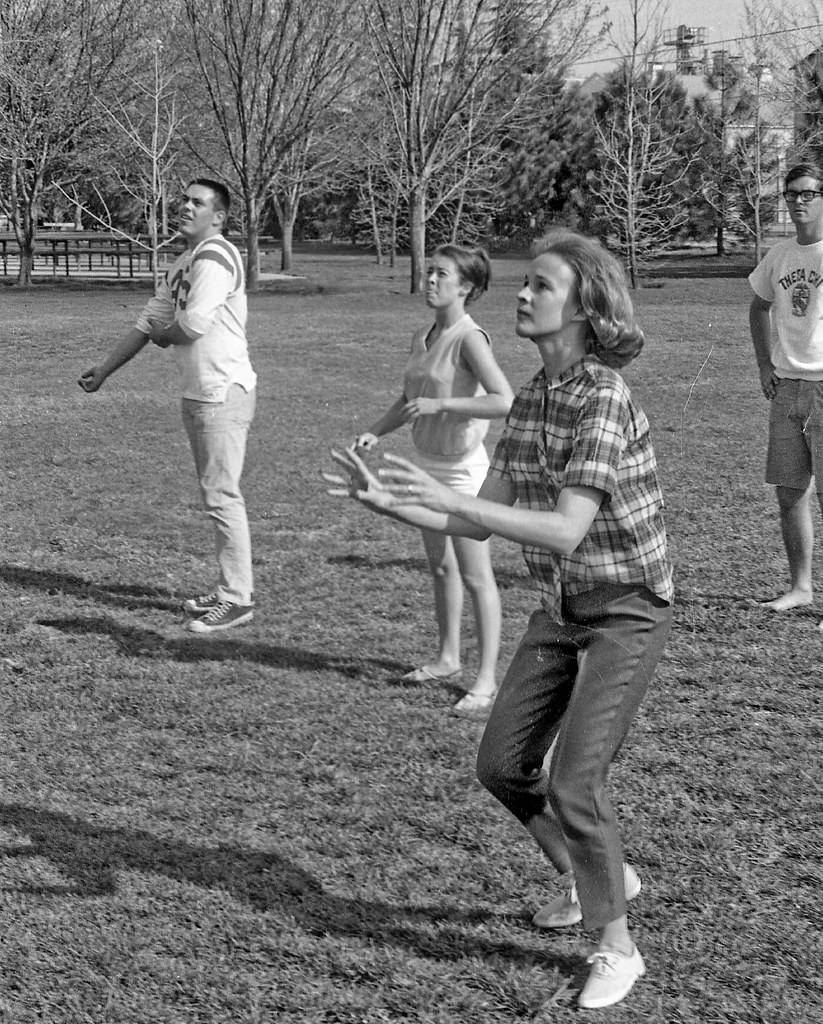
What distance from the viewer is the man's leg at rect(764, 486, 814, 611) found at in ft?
→ 21.2

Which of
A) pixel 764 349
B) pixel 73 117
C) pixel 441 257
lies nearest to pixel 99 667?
pixel 441 257

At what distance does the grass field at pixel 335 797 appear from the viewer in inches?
131

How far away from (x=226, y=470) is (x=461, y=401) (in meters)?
1.76

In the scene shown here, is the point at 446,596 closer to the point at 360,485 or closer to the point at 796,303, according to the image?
the point at 796,303

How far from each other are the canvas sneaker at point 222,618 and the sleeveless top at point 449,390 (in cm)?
163

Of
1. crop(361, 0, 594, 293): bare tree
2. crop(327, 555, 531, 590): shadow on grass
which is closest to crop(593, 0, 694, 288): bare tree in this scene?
crop(361, 0, 594, 293): bare tree

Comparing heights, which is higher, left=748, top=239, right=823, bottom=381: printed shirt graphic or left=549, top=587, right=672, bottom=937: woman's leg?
left=748, top=239, right=823, bottom=381: printed shirt graphic

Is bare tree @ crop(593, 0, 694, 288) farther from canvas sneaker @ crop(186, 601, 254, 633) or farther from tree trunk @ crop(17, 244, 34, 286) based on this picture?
canvas sneaker @ crop(186, 601, 254, 633)

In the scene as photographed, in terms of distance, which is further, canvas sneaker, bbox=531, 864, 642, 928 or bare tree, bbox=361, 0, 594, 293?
bare tree, bbox=361, 0, 594, 293

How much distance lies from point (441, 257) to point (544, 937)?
8.48ft

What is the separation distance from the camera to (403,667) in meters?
5.84

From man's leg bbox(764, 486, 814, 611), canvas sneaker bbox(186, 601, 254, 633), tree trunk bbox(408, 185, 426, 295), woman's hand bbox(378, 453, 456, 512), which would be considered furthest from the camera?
tree trunk bbox(408, 185, 426, 295)

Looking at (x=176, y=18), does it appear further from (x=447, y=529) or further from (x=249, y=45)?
(x=447, y=529)

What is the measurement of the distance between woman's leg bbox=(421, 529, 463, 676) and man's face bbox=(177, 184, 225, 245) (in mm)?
1750
